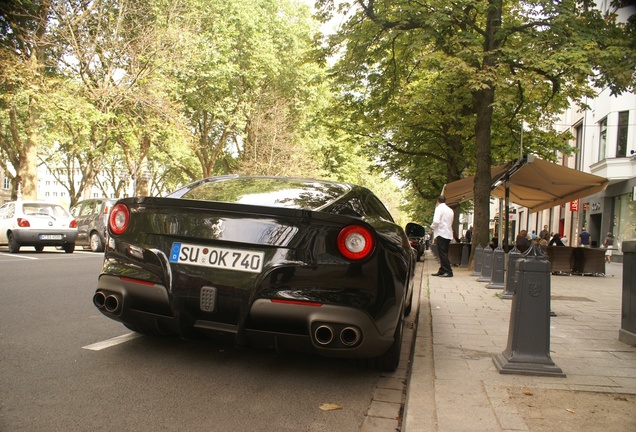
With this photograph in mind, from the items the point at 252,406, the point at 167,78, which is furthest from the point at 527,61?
the point at 167,78

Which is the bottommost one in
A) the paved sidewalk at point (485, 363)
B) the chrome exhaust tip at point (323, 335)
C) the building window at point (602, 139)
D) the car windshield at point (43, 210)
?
the paved sidewalk at point (485, 363)

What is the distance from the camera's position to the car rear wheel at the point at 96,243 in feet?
60.4

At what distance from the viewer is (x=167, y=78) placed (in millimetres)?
23047

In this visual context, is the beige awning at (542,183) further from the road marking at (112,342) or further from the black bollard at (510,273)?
the road marking at (112,342)

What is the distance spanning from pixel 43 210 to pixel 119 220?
Answer: 13604mm

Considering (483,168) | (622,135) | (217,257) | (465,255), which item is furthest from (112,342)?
(622,135)

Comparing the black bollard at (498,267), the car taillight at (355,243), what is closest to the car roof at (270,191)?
the car taillight at (355,243)

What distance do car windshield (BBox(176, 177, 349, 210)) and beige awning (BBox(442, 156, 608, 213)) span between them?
7.38 m

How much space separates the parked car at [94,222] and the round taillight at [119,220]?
15012 millimetres

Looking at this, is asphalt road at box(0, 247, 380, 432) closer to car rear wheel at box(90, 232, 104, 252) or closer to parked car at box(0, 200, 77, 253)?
parked car at box(0, 200, 77, 253)

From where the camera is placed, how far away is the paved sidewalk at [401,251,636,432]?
3096 mm

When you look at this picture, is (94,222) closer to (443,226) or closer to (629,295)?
(443,226)

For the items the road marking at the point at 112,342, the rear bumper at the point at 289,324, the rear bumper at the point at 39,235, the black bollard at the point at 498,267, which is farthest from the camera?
the rear bumper at the point at 39,235

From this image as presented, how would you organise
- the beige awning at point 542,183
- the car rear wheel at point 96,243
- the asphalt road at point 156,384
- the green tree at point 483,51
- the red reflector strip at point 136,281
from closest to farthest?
the asphalt road at point 156,384 < the red reflector strip at point 136,281 < the green tree at point 483,51 < the beige awning at point 542,183 < the car rear wheel at point 96,243
